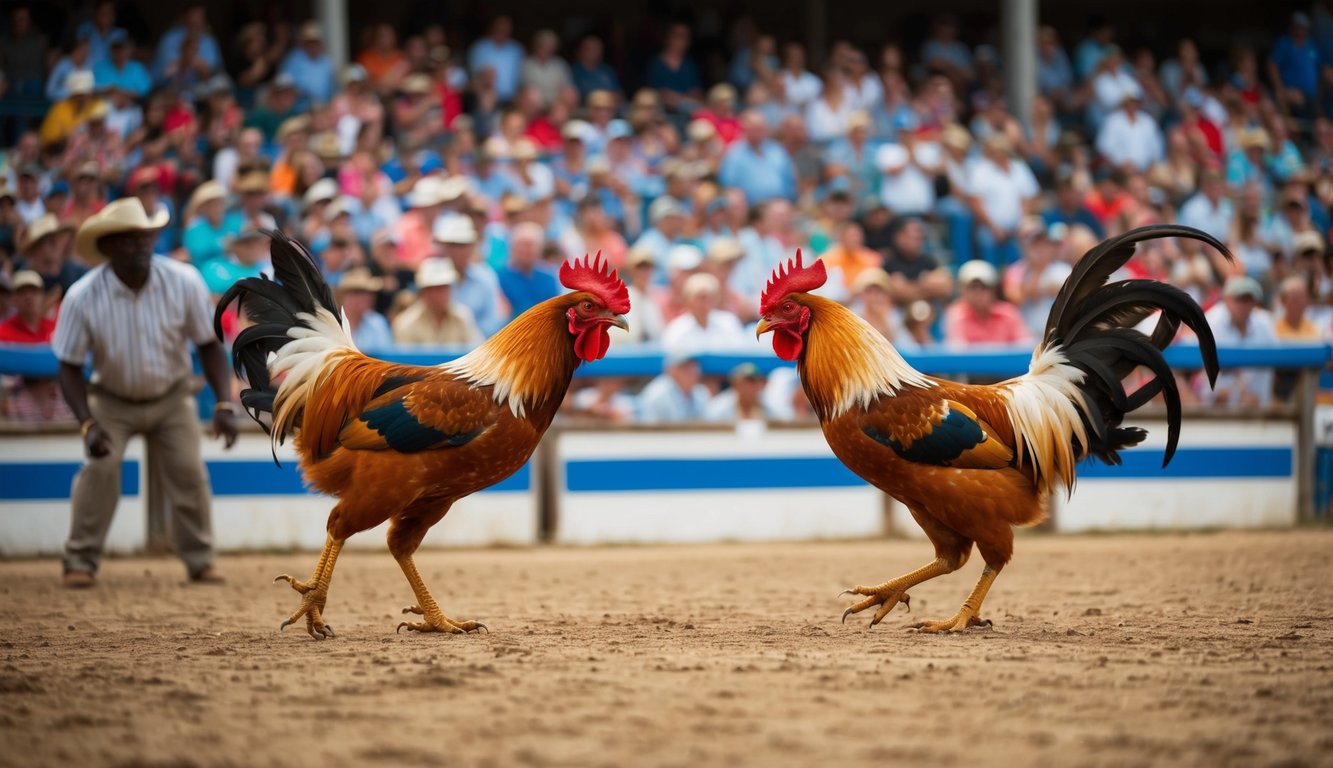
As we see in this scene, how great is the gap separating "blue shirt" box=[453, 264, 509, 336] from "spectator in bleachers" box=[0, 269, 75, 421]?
306 centimetres

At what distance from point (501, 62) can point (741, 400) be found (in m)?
6.12

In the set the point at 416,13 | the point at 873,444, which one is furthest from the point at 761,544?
the point at 416,13

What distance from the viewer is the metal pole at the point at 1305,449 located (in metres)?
11.4

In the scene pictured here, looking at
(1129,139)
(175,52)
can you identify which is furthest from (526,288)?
(1129,139)

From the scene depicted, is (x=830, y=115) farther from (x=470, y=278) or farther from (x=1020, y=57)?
(x=470, y=278)

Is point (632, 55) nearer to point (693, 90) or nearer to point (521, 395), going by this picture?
point (693, 90)

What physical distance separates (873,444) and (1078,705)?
1892mm

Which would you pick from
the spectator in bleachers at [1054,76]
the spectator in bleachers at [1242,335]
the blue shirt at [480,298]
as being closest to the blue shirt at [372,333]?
the blue shirt at [480,298]

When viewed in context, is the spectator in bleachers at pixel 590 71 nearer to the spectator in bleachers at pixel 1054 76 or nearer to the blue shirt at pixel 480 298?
the blue shirt at pixel 480 298

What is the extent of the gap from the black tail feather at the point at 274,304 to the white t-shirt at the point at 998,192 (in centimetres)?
950

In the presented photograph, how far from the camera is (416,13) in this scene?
659 inches

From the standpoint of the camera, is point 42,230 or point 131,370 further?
point 42,230

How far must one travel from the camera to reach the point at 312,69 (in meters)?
14.7

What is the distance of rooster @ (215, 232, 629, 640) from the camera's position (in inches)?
249
